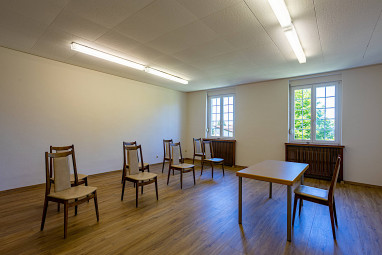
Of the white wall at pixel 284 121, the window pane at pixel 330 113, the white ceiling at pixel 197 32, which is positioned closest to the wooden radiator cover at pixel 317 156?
the white wall at pixel 284 121

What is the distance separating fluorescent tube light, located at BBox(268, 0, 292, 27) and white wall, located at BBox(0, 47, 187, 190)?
4.27 metres

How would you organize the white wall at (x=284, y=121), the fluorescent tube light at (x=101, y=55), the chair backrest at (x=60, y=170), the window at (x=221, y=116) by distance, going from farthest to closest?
1. the window at (x=221, y=116)
2. the white wall at (x=284, y=121)
3. the fluorescent tube light at (x=101, y=55)
4. the chair backrest at (x=60, y=170)

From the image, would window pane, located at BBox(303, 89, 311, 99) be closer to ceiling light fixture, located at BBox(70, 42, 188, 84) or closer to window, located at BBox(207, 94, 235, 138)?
window, located at BBox(207, 94, 235, 138)

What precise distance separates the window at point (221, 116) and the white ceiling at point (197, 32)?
2.27 meters

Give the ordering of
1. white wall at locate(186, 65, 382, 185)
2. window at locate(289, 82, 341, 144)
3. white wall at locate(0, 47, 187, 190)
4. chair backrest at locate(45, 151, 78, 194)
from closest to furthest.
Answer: chair backrest at locate(45, 151, 78, 194) < white wall at locate(0, 47, 187, 190) < white wall at locate(186, 65, 382, 185) < window at locate(289, 82, 341, 144)

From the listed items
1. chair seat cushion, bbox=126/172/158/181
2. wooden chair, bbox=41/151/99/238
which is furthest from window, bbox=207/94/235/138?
wooden chair, bbox=41/151/99/238

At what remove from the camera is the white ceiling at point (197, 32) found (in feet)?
7.27

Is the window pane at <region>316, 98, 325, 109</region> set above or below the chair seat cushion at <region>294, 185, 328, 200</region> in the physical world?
A: above

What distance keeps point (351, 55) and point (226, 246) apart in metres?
4.13

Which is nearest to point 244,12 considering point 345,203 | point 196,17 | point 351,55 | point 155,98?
point 196,17

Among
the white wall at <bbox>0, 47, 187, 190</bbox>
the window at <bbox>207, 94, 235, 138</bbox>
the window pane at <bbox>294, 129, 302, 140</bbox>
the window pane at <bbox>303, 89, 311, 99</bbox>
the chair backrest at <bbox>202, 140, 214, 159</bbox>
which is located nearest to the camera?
the white wall at <bbox>0, 47, 187, 190</bbox>

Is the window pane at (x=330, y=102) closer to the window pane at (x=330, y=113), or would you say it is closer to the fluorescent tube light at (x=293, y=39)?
the window pane at (x=330, y=113)

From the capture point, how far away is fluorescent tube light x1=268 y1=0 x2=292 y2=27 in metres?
2.00

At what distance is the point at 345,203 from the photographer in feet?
10.4
